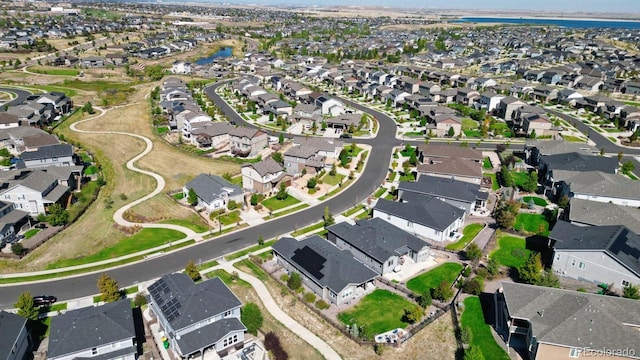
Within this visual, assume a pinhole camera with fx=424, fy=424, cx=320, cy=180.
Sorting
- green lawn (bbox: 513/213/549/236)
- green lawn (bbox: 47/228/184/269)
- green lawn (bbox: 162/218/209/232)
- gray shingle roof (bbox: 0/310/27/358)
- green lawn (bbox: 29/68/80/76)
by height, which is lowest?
green lawn (bbox: 47/228/184/269)

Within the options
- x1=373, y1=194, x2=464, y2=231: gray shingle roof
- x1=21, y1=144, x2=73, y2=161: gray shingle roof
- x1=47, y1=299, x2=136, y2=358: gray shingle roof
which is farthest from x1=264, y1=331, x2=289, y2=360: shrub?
x1=21, y1=144, x2=73, y2=161: gray shingle roof

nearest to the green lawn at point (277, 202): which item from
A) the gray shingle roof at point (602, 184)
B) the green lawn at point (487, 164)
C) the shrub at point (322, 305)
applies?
the shrub at point (322, 305)

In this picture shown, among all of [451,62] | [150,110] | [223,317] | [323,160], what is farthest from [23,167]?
[451,62]

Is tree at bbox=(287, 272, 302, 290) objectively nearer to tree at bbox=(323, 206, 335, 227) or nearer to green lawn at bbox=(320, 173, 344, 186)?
tree at bbox=(323, 206, 335, 227)

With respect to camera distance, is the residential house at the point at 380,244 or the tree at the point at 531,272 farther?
the residential house at the point at 380,244

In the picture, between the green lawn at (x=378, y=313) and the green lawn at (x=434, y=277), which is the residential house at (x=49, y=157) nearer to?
the green lawn at (x=378, y=313)
